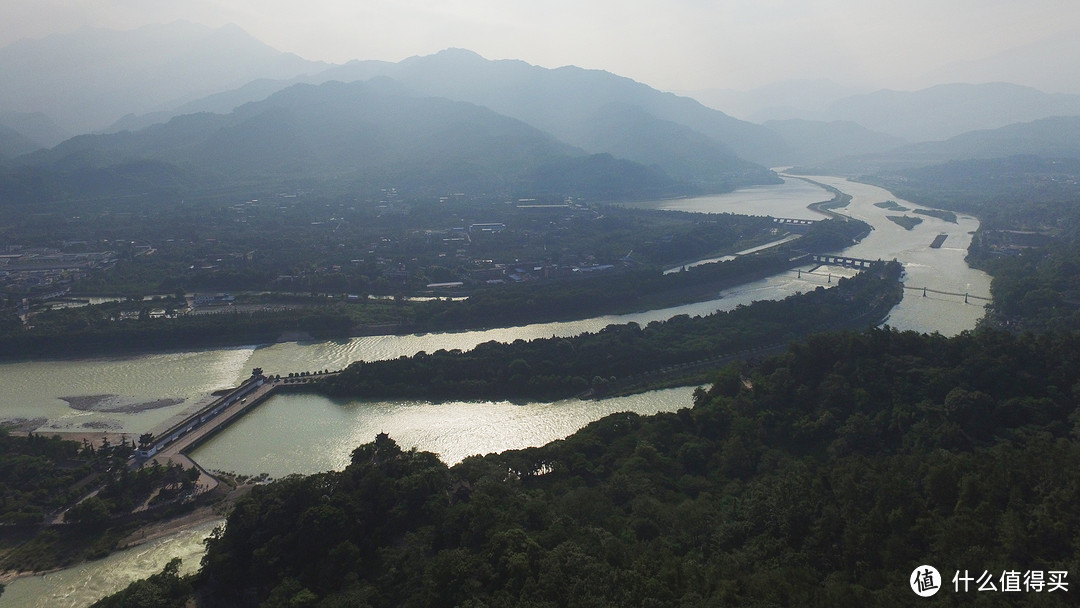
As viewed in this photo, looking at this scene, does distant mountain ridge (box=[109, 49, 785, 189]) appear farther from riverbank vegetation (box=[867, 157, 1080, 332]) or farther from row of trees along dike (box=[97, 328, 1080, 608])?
row of trees along dike (box=[97, 328, 1080, 608])

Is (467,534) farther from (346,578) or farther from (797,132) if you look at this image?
(797,132)

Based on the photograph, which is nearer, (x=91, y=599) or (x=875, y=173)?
(x=91, y=599)

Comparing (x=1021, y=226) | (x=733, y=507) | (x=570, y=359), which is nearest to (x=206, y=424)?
(x=570, y=359)

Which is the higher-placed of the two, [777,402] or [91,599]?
[777,402]

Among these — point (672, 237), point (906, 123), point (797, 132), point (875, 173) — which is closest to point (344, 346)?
point (672, 237)

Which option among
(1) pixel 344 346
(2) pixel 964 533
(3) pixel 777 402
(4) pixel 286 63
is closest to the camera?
(2) pixel 964 533

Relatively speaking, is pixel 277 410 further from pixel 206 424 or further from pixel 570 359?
pixel 570 359
